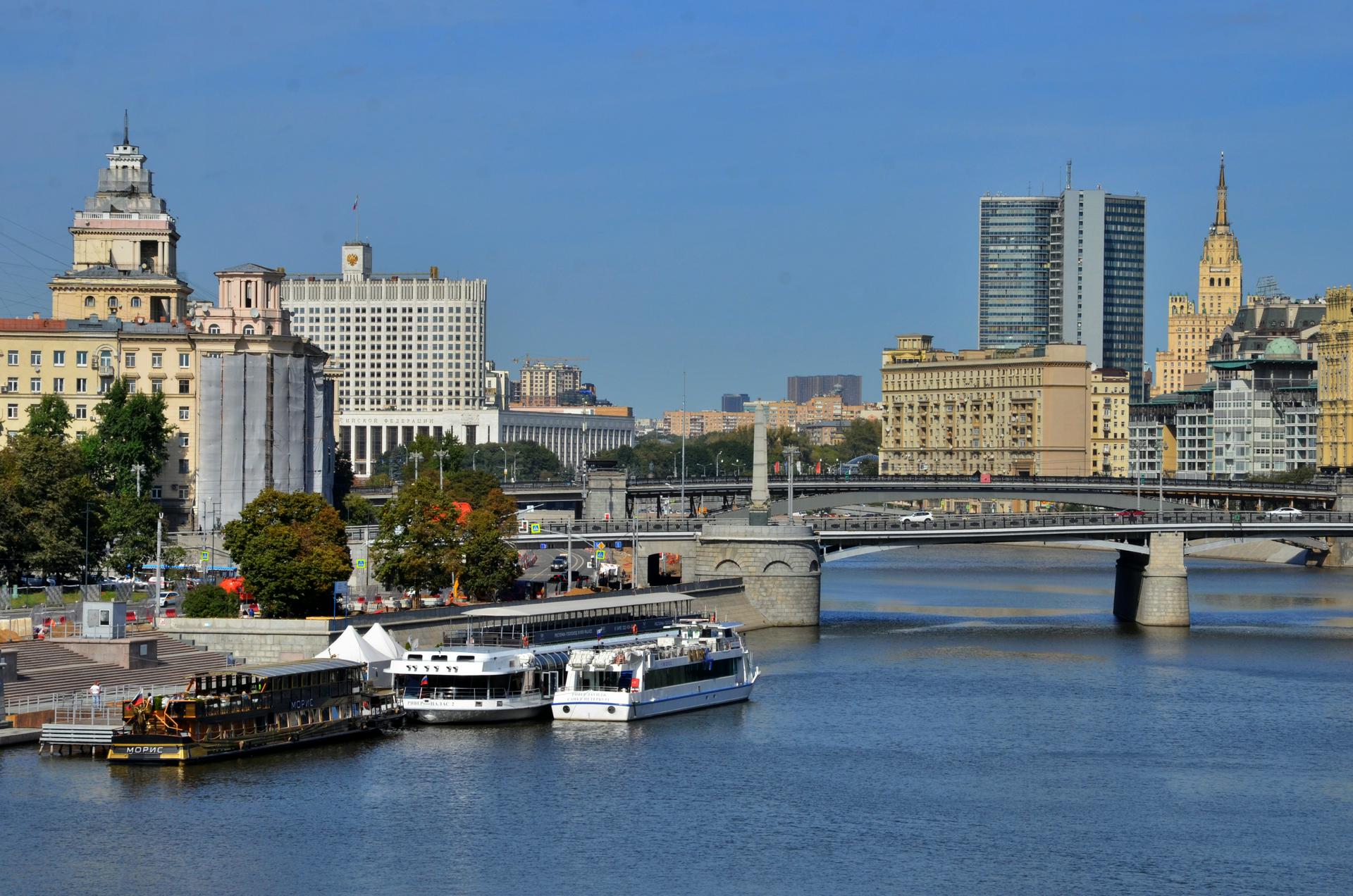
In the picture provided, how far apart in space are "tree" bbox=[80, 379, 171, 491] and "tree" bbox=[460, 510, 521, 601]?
76.5 ft

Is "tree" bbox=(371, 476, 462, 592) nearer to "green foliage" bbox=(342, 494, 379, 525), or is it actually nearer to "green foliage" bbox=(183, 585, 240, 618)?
"green foliage" bbox=(183, 585, 240, 618)

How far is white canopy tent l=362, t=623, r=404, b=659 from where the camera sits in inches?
2879

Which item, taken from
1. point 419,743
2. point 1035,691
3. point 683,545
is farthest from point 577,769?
point 683,545

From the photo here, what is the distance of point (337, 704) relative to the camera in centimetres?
6644

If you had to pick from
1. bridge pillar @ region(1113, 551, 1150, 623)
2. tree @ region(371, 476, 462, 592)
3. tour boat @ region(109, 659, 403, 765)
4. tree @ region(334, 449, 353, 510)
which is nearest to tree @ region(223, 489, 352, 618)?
tree @ region(371, 476, 462, 592)

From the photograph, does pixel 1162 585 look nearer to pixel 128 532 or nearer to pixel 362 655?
pixel 362 655

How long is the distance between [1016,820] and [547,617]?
2802cm

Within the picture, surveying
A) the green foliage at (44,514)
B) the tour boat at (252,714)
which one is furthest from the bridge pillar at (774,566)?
the tour boat at (252,714)

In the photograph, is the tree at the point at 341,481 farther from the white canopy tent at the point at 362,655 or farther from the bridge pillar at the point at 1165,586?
the white canopy tent at the point at 362,655

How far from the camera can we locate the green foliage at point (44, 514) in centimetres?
8544

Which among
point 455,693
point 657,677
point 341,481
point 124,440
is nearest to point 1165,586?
point 657,677

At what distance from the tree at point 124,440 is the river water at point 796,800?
40.6 meters

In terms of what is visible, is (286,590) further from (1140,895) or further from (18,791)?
(1140,895)

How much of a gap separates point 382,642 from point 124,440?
4164cm
